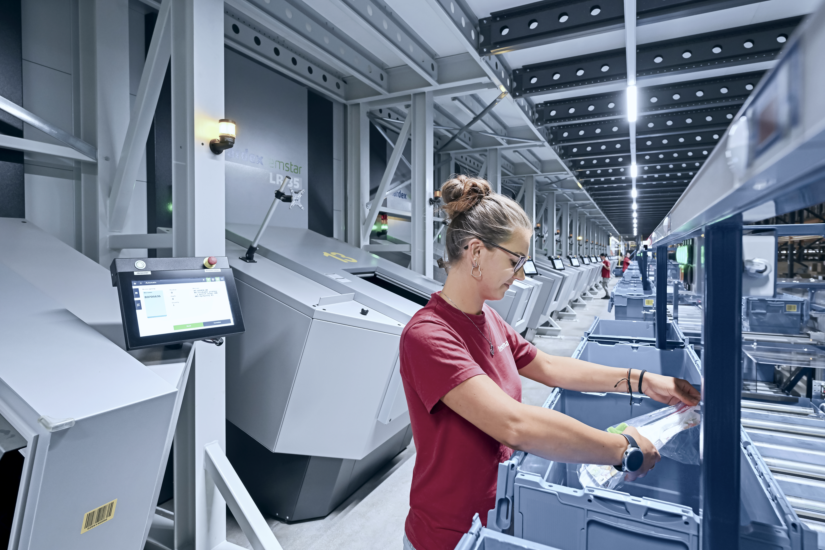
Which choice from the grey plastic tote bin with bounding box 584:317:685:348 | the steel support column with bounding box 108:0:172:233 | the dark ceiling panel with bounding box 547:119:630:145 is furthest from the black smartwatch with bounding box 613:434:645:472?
the dark ceiling panel with bounding box 547:119:630:145

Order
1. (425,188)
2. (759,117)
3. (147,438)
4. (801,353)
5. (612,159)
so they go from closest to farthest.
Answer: (759,117) → (147,438) → (801,353) → (425,188) → (612,159)

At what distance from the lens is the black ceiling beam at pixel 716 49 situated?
3008mm

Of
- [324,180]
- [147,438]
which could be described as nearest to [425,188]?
[324,180]

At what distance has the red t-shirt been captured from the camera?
110 centimetres

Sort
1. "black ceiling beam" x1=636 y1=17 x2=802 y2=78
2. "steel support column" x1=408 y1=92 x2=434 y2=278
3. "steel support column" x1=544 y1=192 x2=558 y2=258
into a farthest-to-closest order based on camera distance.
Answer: "steel support column" x1=544 y1=192 x2=558 y2=258 → "steel support column" x1=408 y1=92 x2=434 y2=278 → "black ceiling beam" x1=636 y1=17 x2=802 y2=78

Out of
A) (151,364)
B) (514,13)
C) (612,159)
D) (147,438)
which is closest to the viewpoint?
(147,438)

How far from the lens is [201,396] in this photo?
2.09m

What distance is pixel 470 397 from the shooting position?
3.44 feet

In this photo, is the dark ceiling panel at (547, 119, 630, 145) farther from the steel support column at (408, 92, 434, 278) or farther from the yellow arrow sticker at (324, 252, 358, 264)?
the yellow arrow sticker at (324, 252, 358, 264)

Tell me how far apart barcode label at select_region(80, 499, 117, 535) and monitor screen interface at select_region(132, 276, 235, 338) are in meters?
0.55

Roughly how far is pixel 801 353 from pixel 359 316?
2538mm

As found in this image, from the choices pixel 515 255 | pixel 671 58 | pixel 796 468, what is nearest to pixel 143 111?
pixel 515 255

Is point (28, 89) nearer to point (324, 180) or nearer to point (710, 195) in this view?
point (324, 180)

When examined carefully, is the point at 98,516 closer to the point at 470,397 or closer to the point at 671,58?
the point at 470,397
